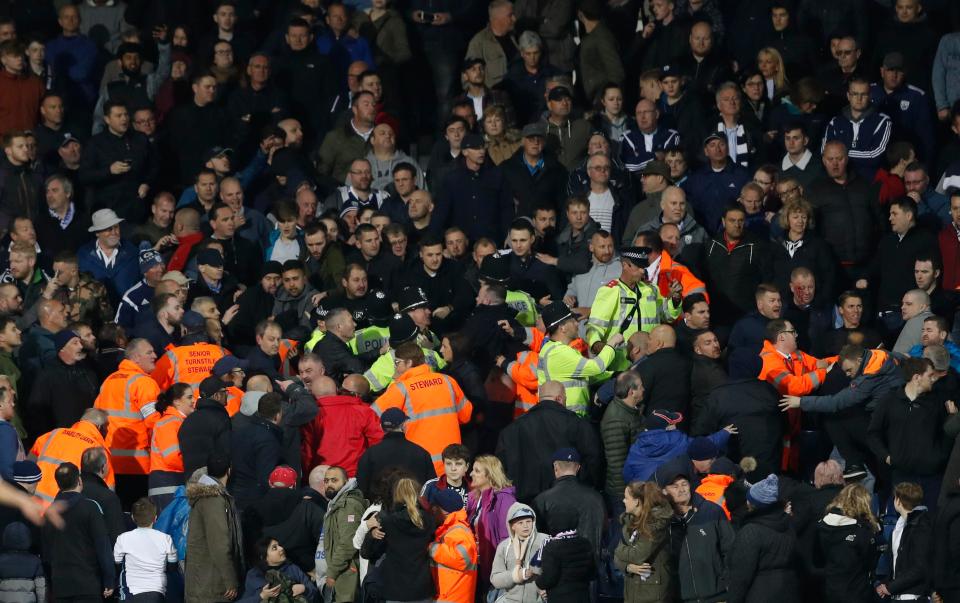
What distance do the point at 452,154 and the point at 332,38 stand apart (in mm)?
2855

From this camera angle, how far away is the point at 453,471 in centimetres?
1277

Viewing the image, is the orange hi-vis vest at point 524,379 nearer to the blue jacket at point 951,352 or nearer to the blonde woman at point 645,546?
the blonde woman at point 645,546

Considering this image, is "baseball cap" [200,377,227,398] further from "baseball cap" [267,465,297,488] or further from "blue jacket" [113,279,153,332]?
"blue jacket" [113,279,153,332]

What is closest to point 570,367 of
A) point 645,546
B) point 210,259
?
point 645,546

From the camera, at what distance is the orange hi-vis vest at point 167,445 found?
13.8 m

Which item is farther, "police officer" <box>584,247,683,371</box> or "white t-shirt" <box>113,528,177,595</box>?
"police officer" <box>584,247,683,371</box>

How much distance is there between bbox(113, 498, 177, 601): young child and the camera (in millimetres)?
12734

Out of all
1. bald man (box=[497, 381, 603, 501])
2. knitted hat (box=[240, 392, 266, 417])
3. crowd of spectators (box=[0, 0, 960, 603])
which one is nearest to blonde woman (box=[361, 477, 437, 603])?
crowd of spectators (box=[0, 0, 960, 603])

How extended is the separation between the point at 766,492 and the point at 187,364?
5188 mm

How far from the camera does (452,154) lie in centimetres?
1822

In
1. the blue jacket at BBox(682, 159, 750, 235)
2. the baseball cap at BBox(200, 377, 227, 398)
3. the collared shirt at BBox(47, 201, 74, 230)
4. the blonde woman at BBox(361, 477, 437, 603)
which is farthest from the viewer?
the collared shirt at BBox(47, 201, 74, 230)

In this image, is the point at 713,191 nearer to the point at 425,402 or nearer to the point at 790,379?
the point at 790,379

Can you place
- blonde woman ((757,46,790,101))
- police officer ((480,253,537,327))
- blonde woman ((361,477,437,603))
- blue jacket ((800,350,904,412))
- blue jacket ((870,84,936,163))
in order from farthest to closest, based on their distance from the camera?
blonde woman ((757,46,790,101)) → blue jacket ((870,84,936,163)) → police officer ((480,253,537,327)) → blue jacket ((800,350,904,412)) → blonde woman ((361,477,437,603))

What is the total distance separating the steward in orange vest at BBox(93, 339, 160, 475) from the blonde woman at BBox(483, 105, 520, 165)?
4.92 metres
